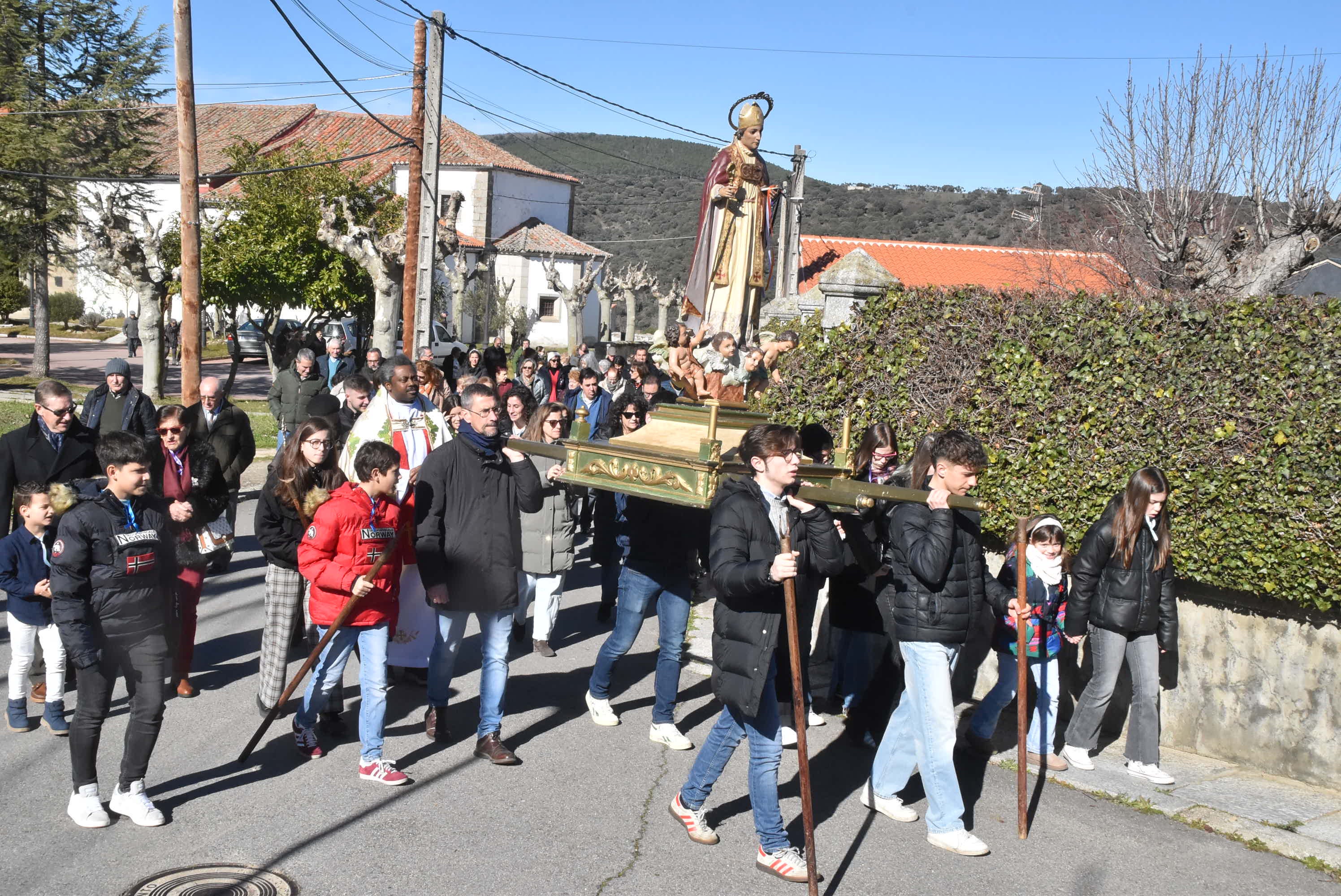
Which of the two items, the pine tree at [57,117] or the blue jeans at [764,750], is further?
the pine tree at [57,117]

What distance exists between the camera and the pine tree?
26.3 m

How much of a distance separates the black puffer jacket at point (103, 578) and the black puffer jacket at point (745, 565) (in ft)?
7.87

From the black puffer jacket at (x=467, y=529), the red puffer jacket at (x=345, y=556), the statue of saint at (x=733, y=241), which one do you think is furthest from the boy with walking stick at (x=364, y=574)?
the statue of saint at (x=733, y=241)

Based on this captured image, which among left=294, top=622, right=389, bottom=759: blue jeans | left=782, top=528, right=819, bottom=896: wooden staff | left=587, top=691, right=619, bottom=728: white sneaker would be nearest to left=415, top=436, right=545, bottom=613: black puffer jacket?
left=294, top=622, right=389, bottom=759: blue jeans

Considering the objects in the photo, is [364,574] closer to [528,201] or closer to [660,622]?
[660,622]

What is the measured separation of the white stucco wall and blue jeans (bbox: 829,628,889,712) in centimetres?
5278

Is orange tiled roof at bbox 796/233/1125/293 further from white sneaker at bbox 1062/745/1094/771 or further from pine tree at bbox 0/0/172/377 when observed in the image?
white sneaker at bbox 1062/745/1094/771

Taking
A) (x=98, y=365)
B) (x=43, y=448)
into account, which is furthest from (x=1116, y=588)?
(x=98, y=365)

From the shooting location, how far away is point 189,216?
42.4 ft

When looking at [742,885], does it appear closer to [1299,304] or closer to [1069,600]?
[1069,600]

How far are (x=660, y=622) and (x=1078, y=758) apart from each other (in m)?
2.41

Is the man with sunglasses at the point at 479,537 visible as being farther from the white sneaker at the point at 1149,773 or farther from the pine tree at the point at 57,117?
the pine tree at the point at 57,117

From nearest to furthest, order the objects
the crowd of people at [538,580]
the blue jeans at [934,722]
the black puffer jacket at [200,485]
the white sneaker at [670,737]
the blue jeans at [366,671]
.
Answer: the crowd of people at [538,580] → the blue jeans at [934,722] → the blue jeans at [366,671] → the white sneaker at [670,737] → the black puffer jacket at [200,485]

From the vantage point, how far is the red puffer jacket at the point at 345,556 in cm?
551
